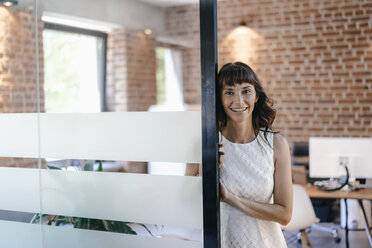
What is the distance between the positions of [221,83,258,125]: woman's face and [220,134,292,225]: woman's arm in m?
0.19

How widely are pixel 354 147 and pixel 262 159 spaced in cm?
219

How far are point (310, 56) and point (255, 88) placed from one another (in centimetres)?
401

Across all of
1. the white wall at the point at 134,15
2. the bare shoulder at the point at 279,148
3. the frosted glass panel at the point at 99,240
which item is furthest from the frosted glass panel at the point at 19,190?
the white wall at the point at 134,15

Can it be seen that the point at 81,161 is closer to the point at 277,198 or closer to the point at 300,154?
the point at 277,198

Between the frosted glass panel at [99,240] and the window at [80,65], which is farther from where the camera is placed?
the window at [80,65]

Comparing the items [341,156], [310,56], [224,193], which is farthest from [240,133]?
[310,56]

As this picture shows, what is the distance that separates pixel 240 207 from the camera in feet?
5.36

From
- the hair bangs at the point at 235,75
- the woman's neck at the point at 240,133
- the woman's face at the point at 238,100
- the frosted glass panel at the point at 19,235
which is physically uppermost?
the hair bangs at the point at 235,75

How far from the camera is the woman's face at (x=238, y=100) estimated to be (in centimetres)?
159

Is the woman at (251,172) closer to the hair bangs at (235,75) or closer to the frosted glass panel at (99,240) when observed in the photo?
the hair bangs at (235,75)

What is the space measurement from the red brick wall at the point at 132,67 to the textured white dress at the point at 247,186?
359cm

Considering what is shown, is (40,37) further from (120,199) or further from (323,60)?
(323,60)

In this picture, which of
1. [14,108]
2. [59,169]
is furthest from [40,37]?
[59,169]

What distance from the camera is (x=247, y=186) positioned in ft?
5.43
